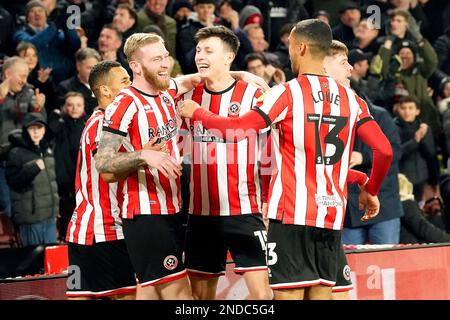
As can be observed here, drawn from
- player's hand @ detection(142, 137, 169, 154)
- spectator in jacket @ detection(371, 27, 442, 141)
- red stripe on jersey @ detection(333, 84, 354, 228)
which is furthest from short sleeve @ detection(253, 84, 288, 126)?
spectator in jacket @ detection(371, 27, 442, 141)

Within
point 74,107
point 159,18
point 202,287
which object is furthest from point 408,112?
point 202,287

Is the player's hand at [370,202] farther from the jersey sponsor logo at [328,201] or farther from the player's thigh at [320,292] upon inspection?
the player's thigh at [320,292]

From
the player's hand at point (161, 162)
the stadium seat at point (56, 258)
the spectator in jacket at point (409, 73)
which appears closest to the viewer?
the player's hand at point (161, 162)

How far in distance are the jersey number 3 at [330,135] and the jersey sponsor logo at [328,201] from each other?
18 centimetres

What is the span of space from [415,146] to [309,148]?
5.07 meters

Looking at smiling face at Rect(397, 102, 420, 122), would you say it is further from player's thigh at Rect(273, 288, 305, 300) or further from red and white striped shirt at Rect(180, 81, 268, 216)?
Result: player's thigh at Rect(273, 288, 305, 300)

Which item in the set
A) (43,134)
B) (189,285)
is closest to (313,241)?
(189,285)

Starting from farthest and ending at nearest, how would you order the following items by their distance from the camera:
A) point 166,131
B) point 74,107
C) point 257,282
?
point 74,107, point 257,282, point 166,131

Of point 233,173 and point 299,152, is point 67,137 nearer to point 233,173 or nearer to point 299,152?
point 233,173

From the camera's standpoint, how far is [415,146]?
1028 centimetres

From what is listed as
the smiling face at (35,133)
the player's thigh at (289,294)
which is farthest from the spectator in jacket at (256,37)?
the player's thigh at (289,294)

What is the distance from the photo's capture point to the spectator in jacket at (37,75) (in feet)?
31.5

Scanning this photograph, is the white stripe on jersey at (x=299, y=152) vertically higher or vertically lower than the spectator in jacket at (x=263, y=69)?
lower
